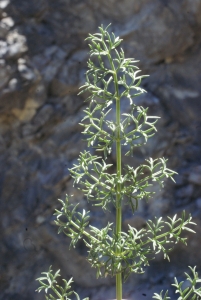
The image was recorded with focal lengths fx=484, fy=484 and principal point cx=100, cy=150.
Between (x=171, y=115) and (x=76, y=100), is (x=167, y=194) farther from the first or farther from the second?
(x=76, y=100)

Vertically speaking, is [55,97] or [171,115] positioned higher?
[55,97]

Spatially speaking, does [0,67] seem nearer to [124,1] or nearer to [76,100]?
[76,100]

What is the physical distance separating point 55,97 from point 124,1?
0.32 metres

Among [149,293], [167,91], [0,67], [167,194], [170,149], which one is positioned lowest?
[149,293]

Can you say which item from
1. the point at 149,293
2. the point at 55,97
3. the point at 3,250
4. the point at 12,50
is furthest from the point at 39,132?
the point at 149,293

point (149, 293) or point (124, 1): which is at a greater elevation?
point (124, 1)

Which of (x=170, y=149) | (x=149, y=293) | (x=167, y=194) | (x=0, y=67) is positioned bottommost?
(x=149, y=293)

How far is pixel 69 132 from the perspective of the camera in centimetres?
130

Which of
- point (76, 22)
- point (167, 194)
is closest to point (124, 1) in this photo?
point (76, 22)

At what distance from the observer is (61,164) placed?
1.30 meters

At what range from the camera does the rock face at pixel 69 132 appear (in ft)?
4.23

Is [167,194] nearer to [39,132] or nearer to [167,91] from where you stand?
[167,91]

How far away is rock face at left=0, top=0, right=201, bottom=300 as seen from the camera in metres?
1.29

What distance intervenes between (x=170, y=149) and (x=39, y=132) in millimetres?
357
